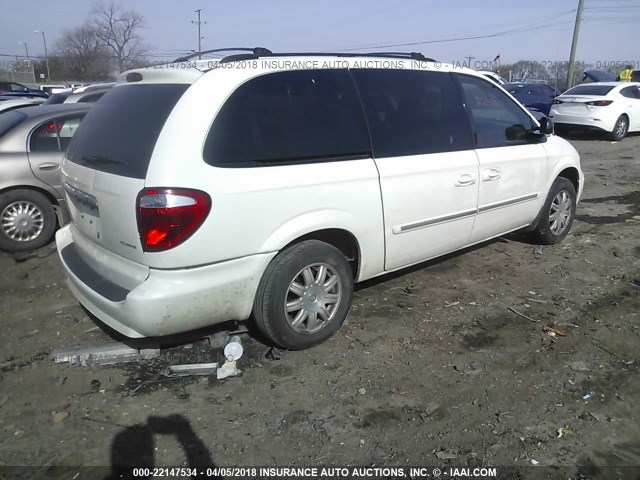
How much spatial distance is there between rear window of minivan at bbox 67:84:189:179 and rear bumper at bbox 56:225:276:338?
0.62 meters

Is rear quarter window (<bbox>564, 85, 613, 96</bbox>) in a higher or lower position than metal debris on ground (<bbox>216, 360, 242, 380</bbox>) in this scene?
higher

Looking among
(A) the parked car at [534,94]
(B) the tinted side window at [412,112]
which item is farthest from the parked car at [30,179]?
(A) the parked car at [534,94]

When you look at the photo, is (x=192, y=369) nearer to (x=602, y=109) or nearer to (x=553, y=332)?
(x=553, y=332)

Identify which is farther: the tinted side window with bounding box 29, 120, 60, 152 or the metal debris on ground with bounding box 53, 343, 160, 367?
the tinted side window with bounding box 29, 120, 60, 152

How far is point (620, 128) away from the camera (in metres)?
13.8

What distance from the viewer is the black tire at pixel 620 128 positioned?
1366 centimetres

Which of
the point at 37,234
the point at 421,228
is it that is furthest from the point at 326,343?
the point at 37,234

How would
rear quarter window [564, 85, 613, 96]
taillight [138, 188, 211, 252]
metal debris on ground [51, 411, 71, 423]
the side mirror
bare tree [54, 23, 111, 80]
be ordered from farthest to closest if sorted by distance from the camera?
bare tree [54, 23, 111, 80] < rear quarter window [564, 85, 613, 96] < the side mirror < metal debris on ground [51, 411, 71, 423] < taillight [138, 188, 211, 252]

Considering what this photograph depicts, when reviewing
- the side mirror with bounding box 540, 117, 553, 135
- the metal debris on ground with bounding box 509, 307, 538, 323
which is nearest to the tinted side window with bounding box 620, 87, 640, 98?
the side mirror with bounding box 540, 117, 553, 135

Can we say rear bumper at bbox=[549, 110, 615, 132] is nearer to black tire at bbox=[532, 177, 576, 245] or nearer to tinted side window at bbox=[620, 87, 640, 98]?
tinted side window at bbox=[620, 87, 640, 98]

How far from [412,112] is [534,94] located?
1593cm

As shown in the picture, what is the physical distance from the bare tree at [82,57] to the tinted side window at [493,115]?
56.9 m

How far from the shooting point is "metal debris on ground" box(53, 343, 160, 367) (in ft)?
11.1

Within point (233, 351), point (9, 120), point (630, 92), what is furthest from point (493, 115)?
point (630, 92)
